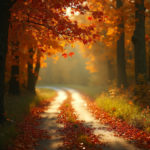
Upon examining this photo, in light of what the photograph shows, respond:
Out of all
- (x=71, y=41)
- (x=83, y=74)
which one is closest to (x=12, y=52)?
(x=71, y=41)

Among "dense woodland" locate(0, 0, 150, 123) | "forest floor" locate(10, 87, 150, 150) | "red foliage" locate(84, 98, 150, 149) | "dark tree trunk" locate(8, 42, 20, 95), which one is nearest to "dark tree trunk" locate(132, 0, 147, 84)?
"dense woodland" locate(0, 0, 150, 123)

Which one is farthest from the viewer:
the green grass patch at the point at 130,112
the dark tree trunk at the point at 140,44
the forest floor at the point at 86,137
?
the dark tree trunk at the point at 140,44

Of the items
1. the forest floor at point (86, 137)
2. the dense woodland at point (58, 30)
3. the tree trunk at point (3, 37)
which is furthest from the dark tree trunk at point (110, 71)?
the tree trunk at point (3, 37)

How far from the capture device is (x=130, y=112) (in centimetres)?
938

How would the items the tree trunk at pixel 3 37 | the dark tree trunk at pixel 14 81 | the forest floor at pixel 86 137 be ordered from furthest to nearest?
the dark tree trunk at pixel 14 81 < the tree trunk at pixel 3 37 < the forest floor at pixel 86 137

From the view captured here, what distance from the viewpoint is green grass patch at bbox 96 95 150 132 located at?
773 centimetres

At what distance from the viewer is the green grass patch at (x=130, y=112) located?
304 inches

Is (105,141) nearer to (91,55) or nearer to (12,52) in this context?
(12,52)

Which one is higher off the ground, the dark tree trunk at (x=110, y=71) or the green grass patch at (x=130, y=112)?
the dark tree trunk at (x=110, y=71)

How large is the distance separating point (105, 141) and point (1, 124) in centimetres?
369

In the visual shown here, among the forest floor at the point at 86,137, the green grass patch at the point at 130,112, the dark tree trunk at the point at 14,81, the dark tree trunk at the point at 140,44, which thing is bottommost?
the forest floor at the point at 86,137

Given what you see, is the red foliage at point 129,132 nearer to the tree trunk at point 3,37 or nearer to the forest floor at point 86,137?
the forest floor at point 86,137

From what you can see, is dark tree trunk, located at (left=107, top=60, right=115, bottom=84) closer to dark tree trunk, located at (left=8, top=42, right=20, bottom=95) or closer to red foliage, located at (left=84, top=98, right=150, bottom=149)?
dark tree trunk, located at (left=8, top=42, right=20, bottom=95)

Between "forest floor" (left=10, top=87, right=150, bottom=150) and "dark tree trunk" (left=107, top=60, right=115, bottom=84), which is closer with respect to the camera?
"forest floor" (left=10, top=87, right=150, bottom=150)
